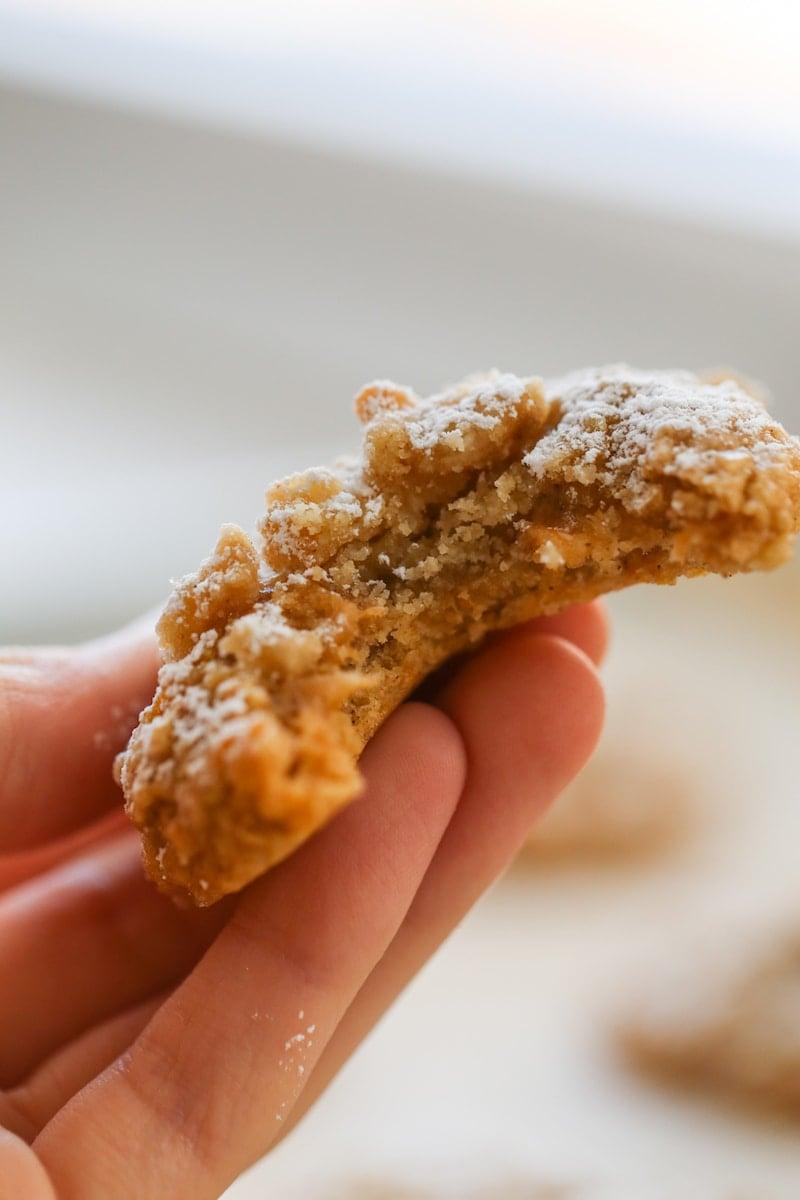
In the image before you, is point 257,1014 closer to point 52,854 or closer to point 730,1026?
point 52,854

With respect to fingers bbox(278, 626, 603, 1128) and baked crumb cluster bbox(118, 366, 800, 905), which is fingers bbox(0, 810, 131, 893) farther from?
baked crumb cluster bbox(118, 366, 800, 905)

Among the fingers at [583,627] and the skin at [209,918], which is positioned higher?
the fingers at [583,627]

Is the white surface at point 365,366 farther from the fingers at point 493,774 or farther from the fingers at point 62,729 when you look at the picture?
the fingers at point 62,729

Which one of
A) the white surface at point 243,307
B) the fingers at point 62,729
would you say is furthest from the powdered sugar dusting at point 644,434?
the white surface at point 243,307

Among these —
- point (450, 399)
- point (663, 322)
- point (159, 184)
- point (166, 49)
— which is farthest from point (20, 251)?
point (450, 399)

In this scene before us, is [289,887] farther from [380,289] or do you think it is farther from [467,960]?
[380,289]

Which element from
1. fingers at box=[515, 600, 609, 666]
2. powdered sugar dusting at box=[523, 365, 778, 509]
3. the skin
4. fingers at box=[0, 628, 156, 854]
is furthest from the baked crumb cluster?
fingers at box=[0, 628, 156, 854]
